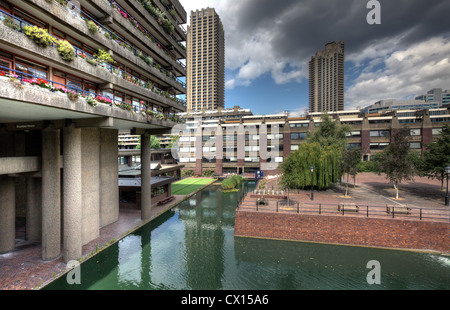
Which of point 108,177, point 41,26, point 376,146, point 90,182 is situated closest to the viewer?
point 41,26

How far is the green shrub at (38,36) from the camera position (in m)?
8.88

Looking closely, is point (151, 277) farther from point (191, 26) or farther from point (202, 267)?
point (191, 26)

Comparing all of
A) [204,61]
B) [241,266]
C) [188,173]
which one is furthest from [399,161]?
[204,61]

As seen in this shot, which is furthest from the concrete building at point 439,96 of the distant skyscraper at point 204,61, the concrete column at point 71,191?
the concrete column at point 71,191

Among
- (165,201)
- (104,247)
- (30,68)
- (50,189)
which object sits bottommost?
(104,247)

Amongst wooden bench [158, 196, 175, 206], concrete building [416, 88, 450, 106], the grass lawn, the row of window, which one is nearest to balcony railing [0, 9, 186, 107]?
the row of window

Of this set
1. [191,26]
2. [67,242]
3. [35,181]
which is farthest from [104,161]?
[191,26]

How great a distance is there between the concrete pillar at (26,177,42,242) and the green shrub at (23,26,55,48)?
383 inches

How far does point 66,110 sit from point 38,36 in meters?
3.19

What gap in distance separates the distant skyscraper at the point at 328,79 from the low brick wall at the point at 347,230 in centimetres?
16426

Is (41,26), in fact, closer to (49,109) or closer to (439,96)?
(49,109)

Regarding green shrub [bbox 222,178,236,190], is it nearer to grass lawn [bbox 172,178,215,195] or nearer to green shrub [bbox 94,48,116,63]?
grass lawn [bbox 172,178,215,195]

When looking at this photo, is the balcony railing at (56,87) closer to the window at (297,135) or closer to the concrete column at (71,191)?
the concrete column at (71,191)

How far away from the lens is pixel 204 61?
12938cm
